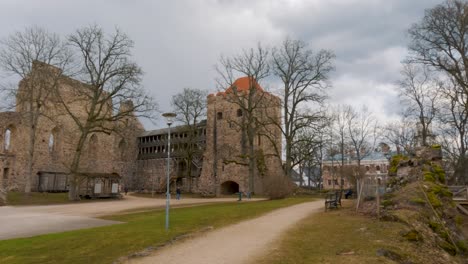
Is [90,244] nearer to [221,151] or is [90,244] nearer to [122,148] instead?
[221,151]

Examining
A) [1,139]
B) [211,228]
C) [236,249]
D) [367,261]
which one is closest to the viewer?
[367,261]

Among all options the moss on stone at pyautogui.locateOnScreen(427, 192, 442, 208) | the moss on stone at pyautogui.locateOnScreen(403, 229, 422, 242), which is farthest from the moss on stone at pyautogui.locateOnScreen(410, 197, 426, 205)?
the moss on stone at pyautogui.locateOnScreen(403, 229, 422, 242)

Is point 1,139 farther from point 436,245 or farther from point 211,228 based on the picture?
point 436,245

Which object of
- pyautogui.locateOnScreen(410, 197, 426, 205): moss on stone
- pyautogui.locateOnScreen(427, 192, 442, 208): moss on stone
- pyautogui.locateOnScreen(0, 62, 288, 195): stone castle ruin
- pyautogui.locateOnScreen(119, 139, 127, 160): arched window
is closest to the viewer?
pyautogui.locateOnScreen(410, 197, 426, 205): moss on stone

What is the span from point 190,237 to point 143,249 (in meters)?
1.75

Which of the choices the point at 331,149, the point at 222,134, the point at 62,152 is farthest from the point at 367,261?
the point at 62,152

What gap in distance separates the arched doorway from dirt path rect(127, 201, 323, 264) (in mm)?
28926

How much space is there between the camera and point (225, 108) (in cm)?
4103

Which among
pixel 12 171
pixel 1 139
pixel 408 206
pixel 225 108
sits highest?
pixel 225 108

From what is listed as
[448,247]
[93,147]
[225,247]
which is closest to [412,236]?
[448,247]

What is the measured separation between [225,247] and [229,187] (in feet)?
108

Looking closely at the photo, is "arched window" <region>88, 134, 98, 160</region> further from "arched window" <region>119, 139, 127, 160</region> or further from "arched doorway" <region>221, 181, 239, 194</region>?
"arched doorway" <region>221, 181, 239, 194</region>

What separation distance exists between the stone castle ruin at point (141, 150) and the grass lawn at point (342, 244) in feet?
63.6

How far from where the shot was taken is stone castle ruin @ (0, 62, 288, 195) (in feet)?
108
